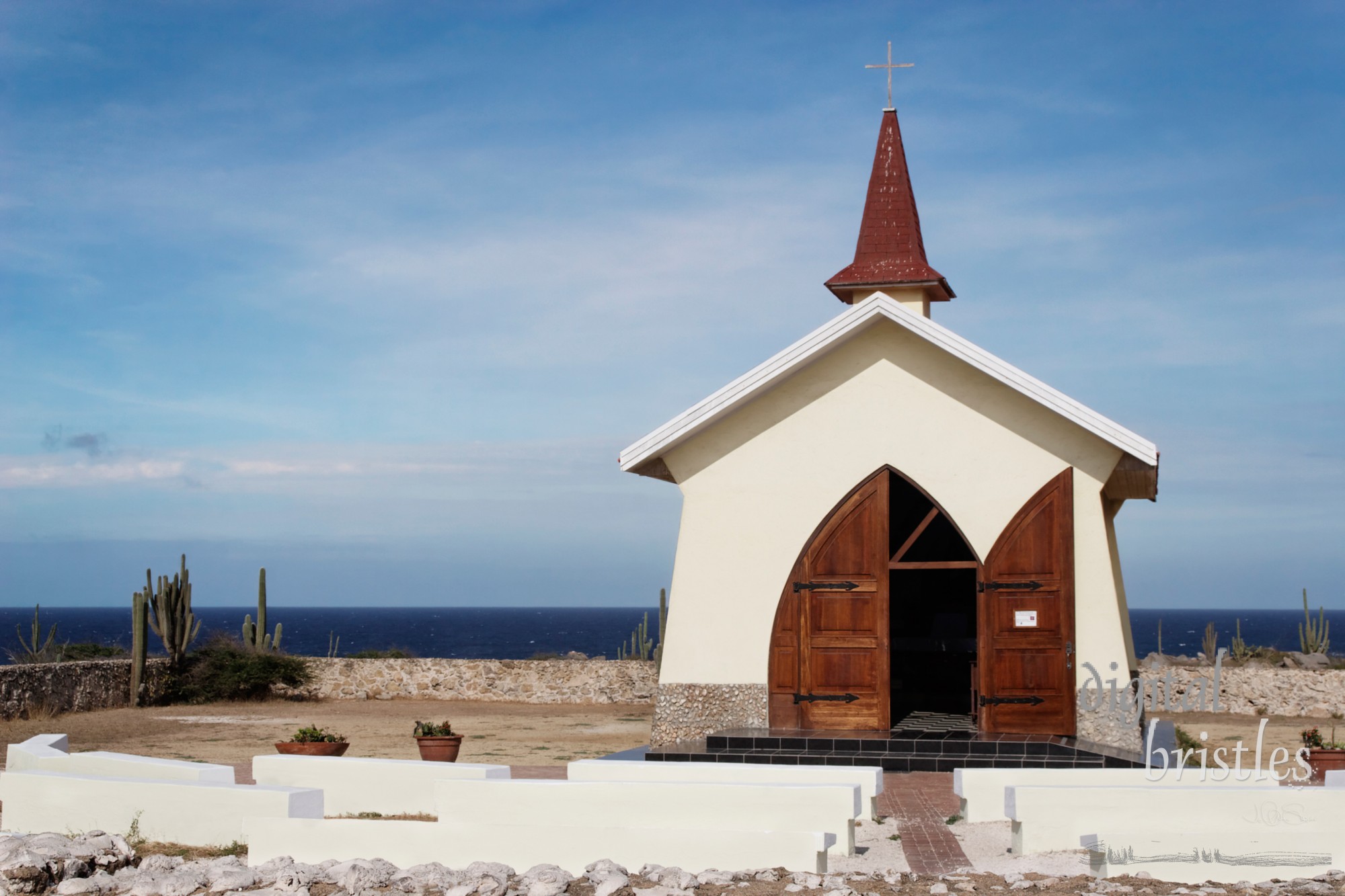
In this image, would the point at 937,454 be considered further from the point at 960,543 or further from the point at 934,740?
the point at 960,543

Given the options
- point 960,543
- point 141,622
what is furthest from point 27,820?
point 141,622

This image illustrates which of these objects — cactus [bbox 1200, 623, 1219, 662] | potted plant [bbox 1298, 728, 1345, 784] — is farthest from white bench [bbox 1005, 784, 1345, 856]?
cactus [bbox 1200, 623, 1219, 662]

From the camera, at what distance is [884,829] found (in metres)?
9.59

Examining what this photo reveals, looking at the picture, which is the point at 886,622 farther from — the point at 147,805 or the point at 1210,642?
the point at 1210,642

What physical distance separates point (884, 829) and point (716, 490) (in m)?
5.38

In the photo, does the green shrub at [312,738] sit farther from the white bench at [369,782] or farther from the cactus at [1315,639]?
the cactus at [1315,639]

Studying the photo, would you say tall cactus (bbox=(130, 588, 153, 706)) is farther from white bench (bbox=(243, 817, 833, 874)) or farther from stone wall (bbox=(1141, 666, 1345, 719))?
stone wall (bbox=(1141, 666, 1345, 719))

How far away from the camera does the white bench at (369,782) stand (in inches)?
416

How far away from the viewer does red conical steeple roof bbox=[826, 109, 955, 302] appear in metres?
15.9

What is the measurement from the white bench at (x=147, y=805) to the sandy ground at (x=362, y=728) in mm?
4910

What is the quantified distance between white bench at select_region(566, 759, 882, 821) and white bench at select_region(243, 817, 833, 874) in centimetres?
65

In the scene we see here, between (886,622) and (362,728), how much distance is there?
34.3 ft

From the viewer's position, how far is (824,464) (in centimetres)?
1396

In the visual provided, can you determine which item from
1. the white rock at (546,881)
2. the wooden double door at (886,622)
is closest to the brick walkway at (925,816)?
the wooden double door at (886,622)
